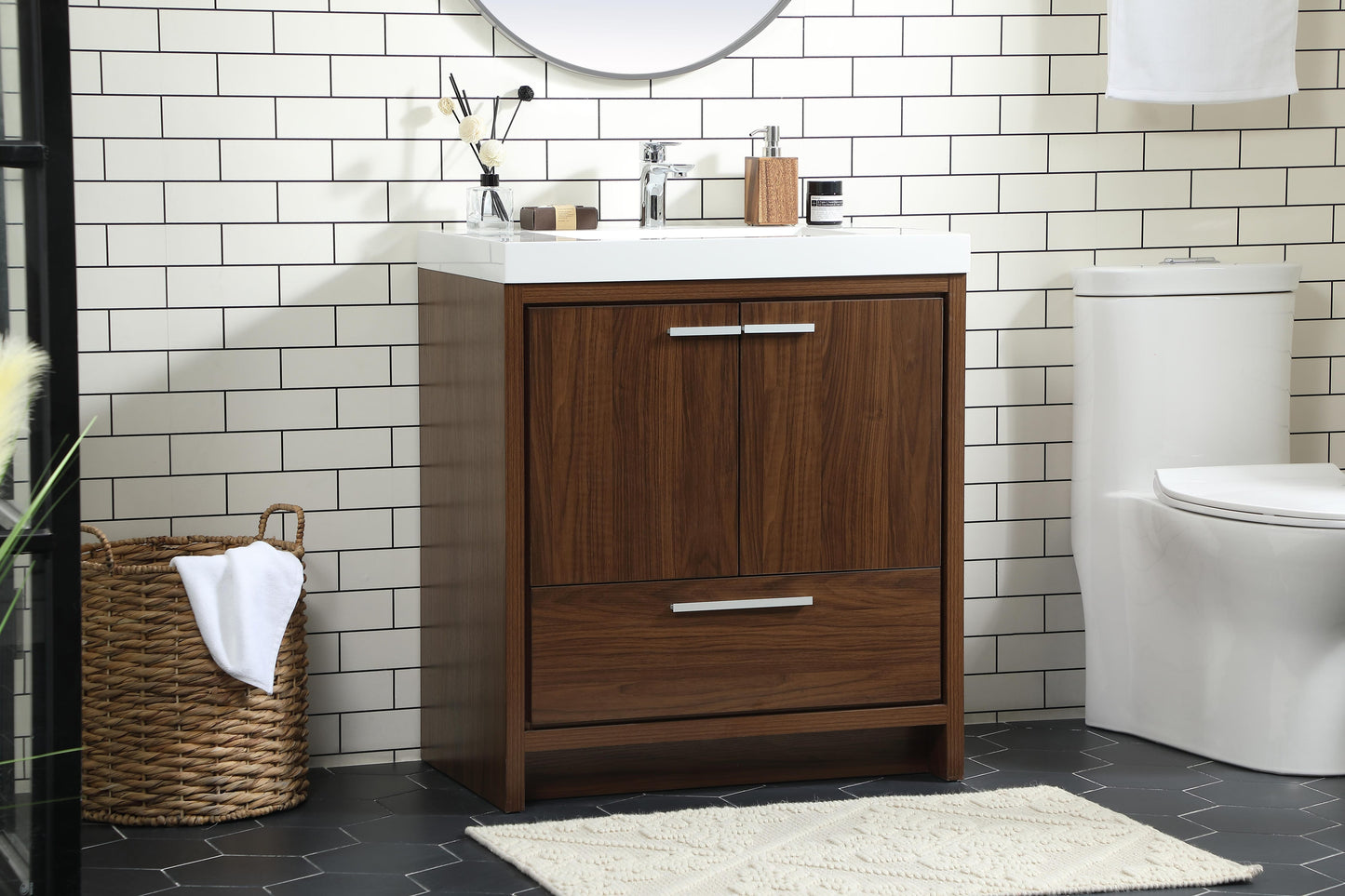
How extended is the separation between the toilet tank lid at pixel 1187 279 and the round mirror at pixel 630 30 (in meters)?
0.83

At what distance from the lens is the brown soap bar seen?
284 cm

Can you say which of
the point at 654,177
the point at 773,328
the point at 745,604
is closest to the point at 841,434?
the point at 773,328

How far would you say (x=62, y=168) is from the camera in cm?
194

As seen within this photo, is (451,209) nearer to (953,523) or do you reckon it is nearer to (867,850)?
(953,523)

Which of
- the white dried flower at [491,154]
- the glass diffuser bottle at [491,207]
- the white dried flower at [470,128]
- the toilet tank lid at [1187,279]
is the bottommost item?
the toilet tank lid at [1187,279]

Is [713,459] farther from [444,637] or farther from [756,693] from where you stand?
[444,637]

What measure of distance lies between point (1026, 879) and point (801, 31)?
1663 millimetres

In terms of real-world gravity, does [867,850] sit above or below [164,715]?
below

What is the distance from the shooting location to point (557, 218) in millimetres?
2863

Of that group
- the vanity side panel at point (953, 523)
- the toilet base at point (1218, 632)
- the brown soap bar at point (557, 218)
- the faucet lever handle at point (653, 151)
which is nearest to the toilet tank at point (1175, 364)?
the toilet base at point (1218, 632)

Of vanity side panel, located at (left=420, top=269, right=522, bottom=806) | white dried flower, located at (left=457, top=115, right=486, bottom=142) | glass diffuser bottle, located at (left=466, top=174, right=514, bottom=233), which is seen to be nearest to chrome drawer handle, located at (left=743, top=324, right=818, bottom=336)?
vanity side panel, located at (left=420, top=269, right=522, bottom=806)

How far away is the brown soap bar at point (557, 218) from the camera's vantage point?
9.30 ft

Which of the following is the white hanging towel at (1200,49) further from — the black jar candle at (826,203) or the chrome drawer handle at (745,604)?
the chrome drawer handle at (745,604)

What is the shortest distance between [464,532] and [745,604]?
20.3 inches
